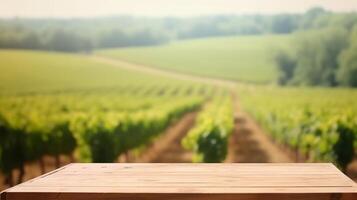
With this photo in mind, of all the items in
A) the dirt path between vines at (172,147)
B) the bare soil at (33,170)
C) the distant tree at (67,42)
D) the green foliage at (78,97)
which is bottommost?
the bare soil at (33,170)

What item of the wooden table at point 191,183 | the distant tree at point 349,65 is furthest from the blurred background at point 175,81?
the wooden table at point 191,183

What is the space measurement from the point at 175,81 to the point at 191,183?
5.87 metres

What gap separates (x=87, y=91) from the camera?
7.53 meters

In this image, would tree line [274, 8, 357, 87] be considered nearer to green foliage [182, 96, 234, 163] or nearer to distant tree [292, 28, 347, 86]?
distant tree [292, 28, 347, 86]

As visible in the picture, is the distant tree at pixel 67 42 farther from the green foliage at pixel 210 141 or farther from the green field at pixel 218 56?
the green foliage at pixel 210 141

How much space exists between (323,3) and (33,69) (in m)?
4.37

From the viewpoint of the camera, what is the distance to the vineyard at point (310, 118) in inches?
241

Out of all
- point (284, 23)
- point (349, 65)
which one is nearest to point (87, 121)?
point (284, 23)

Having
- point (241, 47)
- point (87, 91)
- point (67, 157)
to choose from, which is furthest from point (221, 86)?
point (67, 157)

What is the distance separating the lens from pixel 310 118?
22.4 ft

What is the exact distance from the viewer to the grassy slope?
24.7 feet

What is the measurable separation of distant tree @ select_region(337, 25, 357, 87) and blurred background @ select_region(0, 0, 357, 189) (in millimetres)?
14

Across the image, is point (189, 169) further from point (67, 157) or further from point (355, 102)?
point (67, 157)

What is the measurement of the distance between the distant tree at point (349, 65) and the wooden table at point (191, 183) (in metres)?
4.93
